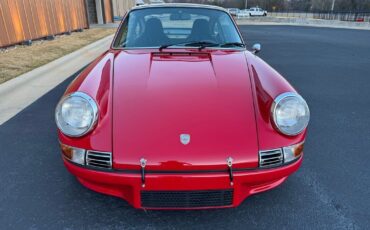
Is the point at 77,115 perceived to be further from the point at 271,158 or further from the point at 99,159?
the point at 271,158

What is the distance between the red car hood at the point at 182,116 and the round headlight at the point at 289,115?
0.17m

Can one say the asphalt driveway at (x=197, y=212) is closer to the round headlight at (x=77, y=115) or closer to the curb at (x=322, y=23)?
the round headlight at (x=77, y=115)

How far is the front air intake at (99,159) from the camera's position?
1.75m

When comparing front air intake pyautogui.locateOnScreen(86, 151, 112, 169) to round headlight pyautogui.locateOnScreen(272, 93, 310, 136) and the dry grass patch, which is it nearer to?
round headlight pyautogui.locateOnScreen(272, 93, 310, 136)

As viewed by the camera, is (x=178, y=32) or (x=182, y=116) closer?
(x=182, y=116)

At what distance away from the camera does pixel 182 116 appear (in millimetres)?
1890

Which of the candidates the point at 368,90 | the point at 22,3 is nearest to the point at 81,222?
the point at 368,90

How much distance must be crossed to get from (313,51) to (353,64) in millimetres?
2325

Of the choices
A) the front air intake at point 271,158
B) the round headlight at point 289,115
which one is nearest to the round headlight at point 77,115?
the front air intake at point 271,158

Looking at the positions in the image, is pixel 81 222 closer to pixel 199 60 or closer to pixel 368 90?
pixel 199 60

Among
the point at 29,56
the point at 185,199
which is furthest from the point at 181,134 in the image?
the point at 29,56

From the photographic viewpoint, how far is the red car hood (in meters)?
1.74

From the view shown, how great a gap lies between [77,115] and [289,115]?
55.7 inches

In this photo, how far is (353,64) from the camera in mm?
7676
